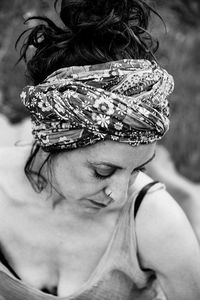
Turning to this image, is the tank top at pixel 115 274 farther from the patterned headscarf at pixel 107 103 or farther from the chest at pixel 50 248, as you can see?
the patterned headscarf at pixel 107 103

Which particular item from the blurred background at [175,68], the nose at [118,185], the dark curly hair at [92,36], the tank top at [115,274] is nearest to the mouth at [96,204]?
the nose at [118,185]

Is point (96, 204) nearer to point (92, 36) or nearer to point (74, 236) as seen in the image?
point (74, 236)

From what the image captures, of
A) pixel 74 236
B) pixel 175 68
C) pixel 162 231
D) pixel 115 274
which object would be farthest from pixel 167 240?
pixel 175 68

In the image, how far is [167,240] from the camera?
2668 mm

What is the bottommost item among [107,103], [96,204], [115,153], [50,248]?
[50,248]

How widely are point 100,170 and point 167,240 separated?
1.94 feet

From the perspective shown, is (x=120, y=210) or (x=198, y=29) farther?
(x=198, y=29)

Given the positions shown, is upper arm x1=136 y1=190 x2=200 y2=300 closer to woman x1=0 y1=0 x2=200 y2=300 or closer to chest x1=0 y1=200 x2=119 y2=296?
woman x1=0 y1=0 x2=200 y2=300

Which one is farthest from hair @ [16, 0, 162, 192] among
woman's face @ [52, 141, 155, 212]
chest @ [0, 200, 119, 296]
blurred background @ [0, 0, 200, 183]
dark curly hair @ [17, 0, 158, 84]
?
blurred background @ [0, 0, 200, 183]

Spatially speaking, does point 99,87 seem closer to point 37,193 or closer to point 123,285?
point 37,193

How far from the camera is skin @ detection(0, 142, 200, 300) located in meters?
2.66

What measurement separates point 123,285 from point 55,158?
733 millimetres

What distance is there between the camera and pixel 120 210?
2.69 m

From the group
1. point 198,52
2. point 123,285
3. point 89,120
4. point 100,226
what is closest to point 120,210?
point 100,226
